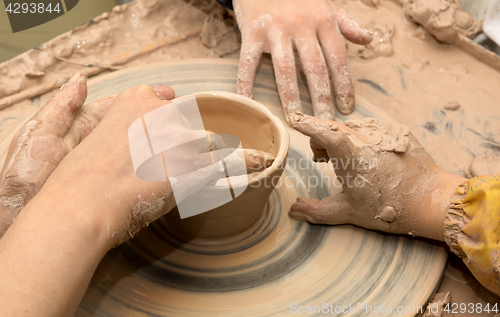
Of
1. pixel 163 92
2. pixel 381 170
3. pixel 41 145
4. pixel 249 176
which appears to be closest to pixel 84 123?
pixel 41 145

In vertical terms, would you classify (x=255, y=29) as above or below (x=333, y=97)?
above

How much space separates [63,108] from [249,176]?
23.0 inches

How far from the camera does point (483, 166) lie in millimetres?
1526

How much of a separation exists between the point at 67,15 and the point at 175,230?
1.89 m

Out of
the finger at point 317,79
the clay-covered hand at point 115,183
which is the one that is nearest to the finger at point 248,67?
the finger at point 317,79

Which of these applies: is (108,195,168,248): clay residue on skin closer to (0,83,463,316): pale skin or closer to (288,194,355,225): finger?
(0,83,463,316): pale skin

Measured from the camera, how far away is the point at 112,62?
5.92ft

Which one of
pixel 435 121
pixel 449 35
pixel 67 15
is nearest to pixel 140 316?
pixel 435 121

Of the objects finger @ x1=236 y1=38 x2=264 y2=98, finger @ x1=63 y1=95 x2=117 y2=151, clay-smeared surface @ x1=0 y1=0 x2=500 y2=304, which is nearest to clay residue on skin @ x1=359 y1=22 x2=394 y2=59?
clay-smeared surface @ x1=0 y1=0 x2=500 y2=304

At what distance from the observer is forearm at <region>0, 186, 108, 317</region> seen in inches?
31.7

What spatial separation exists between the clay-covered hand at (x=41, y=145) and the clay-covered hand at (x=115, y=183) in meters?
0.12

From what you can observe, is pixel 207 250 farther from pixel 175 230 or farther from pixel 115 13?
pixel 115 13

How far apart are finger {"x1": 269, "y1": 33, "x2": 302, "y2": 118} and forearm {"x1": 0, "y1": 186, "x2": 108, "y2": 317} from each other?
2.95 feet

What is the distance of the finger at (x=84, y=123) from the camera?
1.16 m
